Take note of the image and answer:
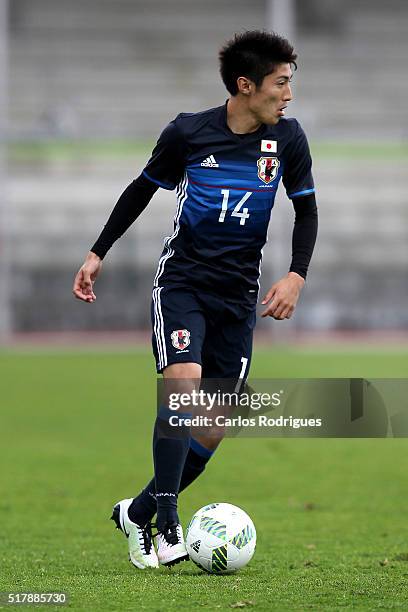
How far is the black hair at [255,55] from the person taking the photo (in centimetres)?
484

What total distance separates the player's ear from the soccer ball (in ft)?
5.61

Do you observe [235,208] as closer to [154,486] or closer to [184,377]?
[184,377]

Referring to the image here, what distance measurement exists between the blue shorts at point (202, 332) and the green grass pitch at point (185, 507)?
33.1 inches

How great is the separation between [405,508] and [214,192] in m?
2.93

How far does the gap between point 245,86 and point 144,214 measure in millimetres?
18207

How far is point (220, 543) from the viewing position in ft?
15.4

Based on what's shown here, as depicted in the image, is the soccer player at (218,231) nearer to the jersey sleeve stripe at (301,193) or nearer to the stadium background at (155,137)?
the jersey sleeve stripe at (301,193)

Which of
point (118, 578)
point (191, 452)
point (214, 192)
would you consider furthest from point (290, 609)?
point (214, 192)

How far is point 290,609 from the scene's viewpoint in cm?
392

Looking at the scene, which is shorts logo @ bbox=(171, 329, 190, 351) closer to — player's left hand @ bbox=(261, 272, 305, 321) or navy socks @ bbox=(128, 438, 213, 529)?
player's left hand @ bbox=(261, 272, 305, 321)

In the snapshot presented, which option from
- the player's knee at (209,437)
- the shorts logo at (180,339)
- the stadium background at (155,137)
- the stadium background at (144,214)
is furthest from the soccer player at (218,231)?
the stadium background at (155,137)

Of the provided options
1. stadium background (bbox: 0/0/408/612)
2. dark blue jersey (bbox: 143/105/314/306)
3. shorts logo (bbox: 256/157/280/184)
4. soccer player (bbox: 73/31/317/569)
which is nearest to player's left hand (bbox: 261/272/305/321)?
soccer player (bbox: 73/31/317/569)

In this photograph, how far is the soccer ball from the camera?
4.71 meters

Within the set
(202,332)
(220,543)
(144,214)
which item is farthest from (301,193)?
(144,214)
